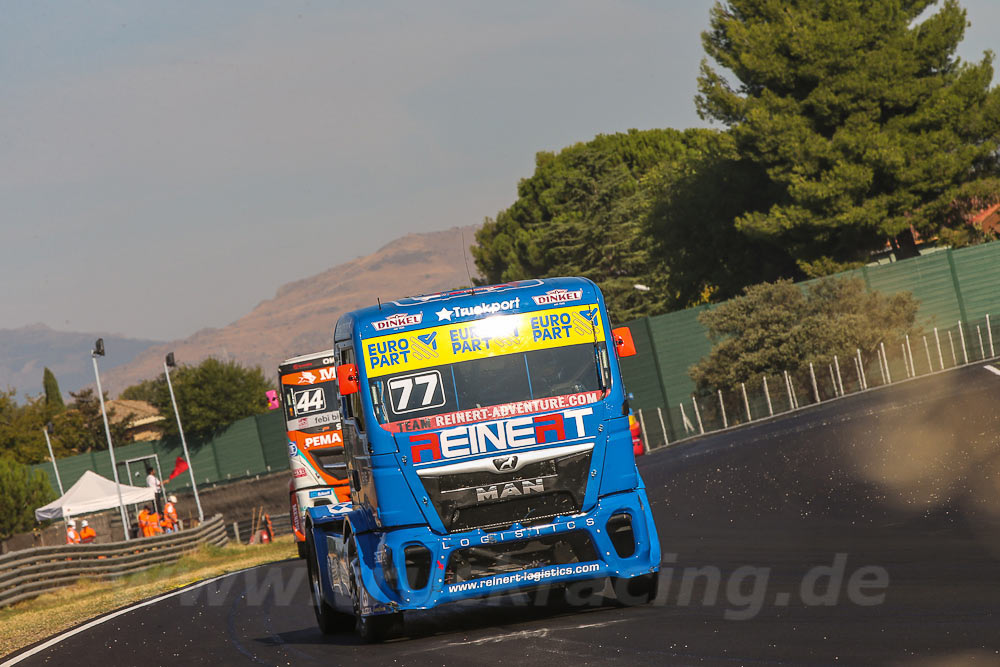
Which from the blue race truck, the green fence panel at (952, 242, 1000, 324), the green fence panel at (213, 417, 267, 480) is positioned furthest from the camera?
the green fence panel at (213, 417, 267, 480)

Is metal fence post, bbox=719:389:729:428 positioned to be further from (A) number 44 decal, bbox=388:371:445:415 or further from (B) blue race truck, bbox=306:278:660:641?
(A) number 44 decal, bbox=388:371:445:415

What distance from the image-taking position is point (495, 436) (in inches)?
411

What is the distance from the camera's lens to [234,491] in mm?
58625

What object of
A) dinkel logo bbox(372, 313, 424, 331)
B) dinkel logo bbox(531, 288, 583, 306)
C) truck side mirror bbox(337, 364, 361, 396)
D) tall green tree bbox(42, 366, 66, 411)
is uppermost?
tall green tree bbox(42, 366, 66, 411)

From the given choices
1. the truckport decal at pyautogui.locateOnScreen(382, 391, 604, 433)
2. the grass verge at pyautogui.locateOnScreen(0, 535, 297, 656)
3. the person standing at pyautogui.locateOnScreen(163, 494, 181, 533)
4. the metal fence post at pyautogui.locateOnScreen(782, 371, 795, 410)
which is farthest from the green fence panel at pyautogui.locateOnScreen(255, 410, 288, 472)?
the truckport decal at pyautogui.locateOnScreen(382, 391, 604, 433)

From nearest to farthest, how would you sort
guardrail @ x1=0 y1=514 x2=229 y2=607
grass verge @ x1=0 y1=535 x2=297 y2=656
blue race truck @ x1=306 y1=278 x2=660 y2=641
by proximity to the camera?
1. blue race truck @ x1=306 y1=278 x2=660 y2=641
2. grass verge @ x1=0 y1=535 x2=297 y2=656
3. guardrail @ x1=0 y1=514 x2=229 y2=607

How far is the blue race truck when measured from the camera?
1037 cm

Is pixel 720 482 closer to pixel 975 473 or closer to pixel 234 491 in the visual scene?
pixel 975 473

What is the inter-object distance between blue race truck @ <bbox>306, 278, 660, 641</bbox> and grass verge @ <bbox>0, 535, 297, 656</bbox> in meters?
7.15

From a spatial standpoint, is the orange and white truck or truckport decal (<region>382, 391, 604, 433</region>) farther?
the orange and white truck

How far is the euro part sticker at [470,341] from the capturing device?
1076 centimetres

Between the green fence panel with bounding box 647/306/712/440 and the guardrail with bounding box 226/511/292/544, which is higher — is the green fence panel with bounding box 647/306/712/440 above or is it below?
above

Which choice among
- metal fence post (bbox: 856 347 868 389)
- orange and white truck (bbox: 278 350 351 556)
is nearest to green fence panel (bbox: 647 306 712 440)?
metal fence post (bbox: 856 347 868 389)

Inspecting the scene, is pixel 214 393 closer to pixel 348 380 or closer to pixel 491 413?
pixel 348 380
